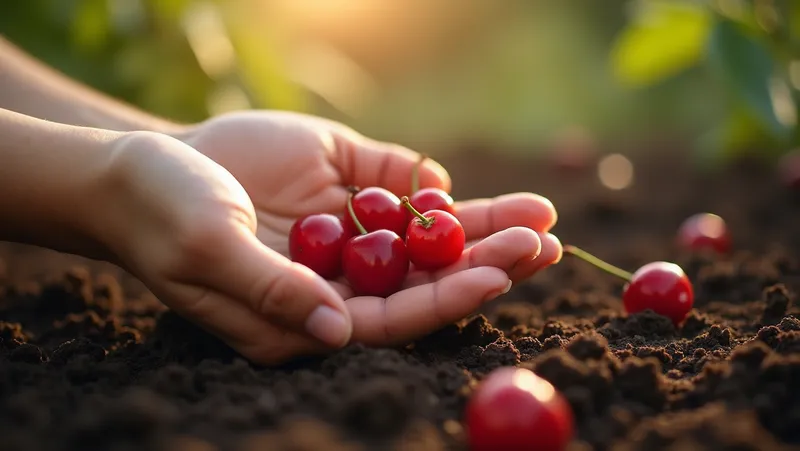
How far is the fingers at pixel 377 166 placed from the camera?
256cm

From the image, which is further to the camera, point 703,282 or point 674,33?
point 674,33

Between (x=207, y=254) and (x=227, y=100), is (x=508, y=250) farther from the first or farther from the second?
(x=227, y=100)

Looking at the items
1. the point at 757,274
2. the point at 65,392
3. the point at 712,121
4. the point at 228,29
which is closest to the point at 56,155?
the point at 65,392

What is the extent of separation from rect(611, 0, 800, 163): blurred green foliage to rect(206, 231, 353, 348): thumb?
2.58m

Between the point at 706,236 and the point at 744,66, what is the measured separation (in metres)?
0.88

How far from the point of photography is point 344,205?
2533mm

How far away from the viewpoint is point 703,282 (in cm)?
280

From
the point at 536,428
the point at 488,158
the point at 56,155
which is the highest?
the point at 56,155

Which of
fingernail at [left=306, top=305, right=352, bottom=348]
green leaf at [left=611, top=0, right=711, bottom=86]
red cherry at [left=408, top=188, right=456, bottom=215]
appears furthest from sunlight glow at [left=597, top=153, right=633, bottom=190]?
fingernail at [left=306, top=305, right=352, bottom=348]

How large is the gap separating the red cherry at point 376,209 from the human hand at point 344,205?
0.19 m

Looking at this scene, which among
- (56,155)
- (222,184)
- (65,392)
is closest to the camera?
(65,392)

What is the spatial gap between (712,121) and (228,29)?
162 inches

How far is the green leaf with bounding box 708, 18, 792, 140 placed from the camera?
3.49 meters

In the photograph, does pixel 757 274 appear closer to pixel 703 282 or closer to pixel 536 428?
pixel 703 282
